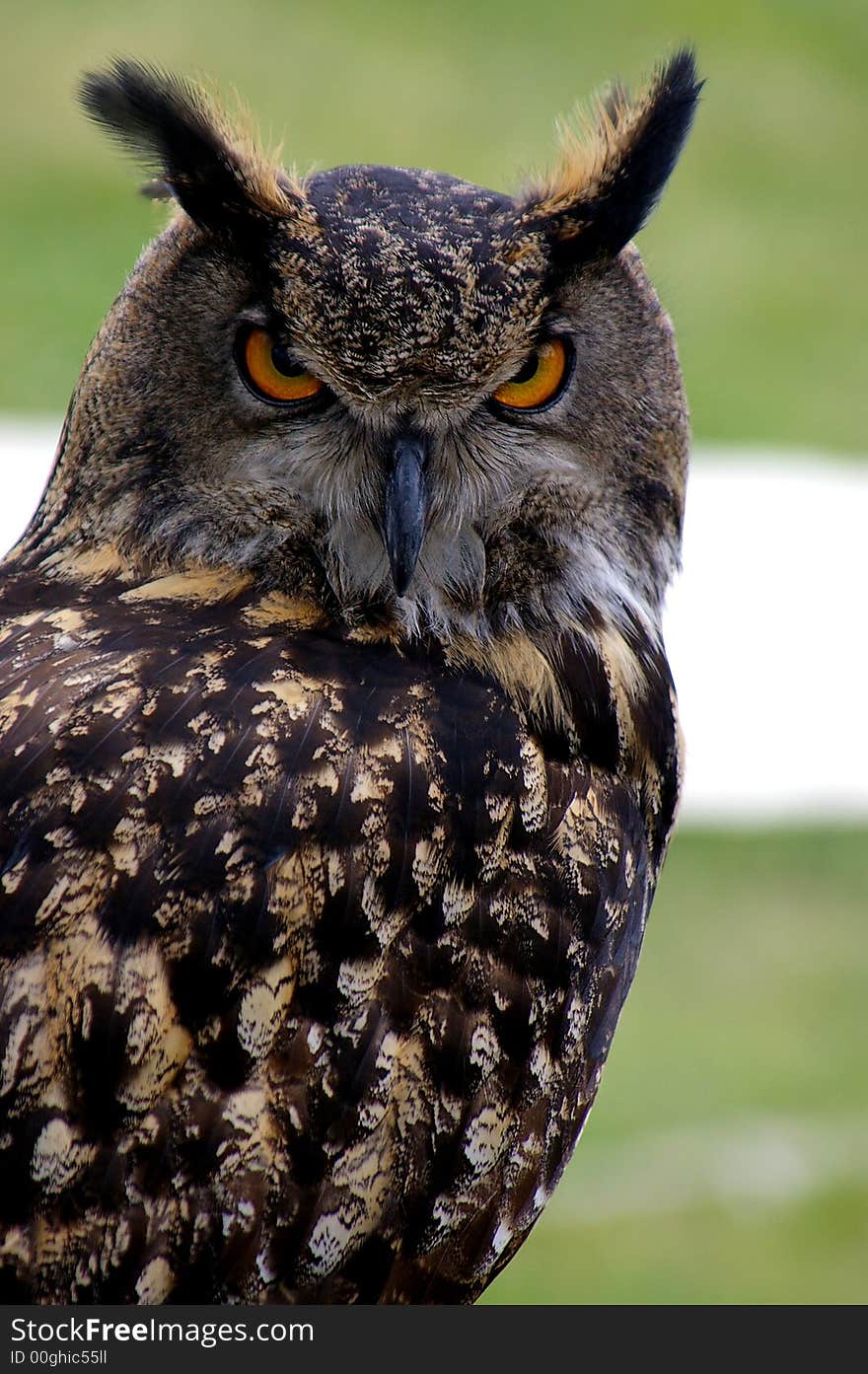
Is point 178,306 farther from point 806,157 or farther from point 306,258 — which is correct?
point 806,157

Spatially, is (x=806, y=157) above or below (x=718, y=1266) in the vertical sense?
above

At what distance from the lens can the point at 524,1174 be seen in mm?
1904

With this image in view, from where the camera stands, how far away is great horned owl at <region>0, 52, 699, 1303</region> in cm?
169

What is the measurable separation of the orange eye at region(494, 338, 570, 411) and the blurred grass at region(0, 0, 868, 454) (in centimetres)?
644

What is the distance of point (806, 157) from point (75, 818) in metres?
11.0

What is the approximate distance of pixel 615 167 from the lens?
198 centimetres

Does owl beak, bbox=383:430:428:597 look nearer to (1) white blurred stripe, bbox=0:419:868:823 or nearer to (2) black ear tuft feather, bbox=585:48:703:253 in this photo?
(2) black ear tuft feather, bbox=585:48:703:253

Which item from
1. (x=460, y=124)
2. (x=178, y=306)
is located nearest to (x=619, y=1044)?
(x=178, y=306)

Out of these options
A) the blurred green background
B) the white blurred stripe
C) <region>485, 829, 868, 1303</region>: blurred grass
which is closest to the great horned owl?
the blurred green background

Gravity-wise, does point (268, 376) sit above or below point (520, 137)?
below

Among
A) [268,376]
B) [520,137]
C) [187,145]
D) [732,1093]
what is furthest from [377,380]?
[520,137]

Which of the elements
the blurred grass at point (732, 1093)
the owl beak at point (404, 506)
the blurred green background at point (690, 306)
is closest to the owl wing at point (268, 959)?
the owl beak at point (404, 506)

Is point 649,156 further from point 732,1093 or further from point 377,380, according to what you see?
point 732,1093

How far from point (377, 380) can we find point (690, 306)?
337 inches
